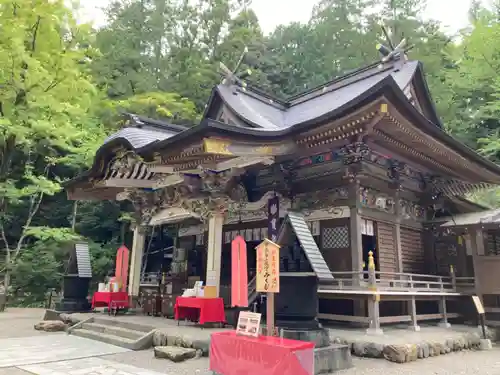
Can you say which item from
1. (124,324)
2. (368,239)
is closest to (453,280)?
(368,239)

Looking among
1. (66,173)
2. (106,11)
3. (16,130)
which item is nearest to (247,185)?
(16,130)

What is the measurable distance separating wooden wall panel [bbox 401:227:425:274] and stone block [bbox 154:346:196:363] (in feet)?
21.0

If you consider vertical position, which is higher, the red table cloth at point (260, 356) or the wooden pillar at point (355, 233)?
the wooden pillar at point (355, 233)

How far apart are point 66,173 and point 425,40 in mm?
22545

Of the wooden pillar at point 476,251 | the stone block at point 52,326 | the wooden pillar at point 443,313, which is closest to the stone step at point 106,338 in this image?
the stone block at point 52,326

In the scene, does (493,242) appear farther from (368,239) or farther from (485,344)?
(368,239)

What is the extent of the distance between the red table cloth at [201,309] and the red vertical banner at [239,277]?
136 centimetres

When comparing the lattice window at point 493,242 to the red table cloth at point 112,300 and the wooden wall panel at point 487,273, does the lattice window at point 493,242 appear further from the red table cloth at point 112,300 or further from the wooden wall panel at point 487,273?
the red table cloth at point 112,300

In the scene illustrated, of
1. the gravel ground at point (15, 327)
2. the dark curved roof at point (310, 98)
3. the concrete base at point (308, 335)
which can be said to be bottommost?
the gravel ground at point (15, 327)

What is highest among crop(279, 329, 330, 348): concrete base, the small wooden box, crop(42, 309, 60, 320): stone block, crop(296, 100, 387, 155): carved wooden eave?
crop(296, 100, 387, 155): carved wooden eave

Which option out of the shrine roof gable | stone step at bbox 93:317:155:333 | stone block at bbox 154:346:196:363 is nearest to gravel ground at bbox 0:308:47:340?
stone step at bbox 93:317:155:333

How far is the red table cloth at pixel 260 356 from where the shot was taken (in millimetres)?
4297

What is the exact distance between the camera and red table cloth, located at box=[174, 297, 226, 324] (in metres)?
8.33

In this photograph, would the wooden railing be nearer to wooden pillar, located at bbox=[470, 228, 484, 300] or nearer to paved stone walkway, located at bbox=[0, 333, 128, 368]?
wooden pillar, located at bbox=[470, 228, 484, 300]
